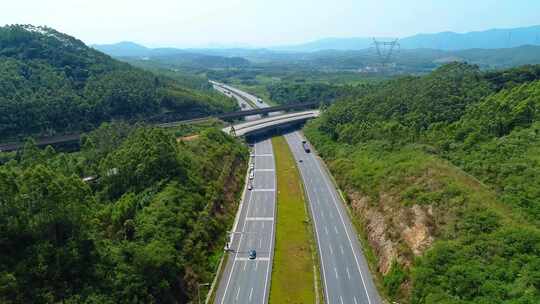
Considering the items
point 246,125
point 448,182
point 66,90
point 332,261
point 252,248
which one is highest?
point 66,90

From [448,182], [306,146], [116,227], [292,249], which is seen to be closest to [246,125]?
[306,146]

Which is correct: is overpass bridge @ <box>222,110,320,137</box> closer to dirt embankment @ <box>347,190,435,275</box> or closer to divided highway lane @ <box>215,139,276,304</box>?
divided highway lane @ <box>215,139,276,304</box>

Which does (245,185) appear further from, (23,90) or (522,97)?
(23,90)

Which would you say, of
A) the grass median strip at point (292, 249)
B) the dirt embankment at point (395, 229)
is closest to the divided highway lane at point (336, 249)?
the grass median strip at point (292, 249)

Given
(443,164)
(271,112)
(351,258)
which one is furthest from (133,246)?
(271,112)

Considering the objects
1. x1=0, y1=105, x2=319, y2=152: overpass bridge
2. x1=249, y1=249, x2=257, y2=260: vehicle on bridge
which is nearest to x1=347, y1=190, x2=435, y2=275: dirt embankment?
x1=249, y1=249, x2=257, y2=260: vehicle on bridge

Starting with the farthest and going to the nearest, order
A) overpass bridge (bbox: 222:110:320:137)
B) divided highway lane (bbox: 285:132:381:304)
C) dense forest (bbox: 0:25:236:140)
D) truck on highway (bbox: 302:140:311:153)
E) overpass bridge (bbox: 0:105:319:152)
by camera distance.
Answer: overpass bridge (bbox: 222:110:320:137)
truck on highway (bbox: 302:140:311:153)
dense forest (bbox: 0:25:236:140)
overpass bridge (bbox: 0:105:319:152)
divided highway lane (bbox: 285:132:381:304)

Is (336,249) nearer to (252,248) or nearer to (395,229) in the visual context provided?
(395,229)
